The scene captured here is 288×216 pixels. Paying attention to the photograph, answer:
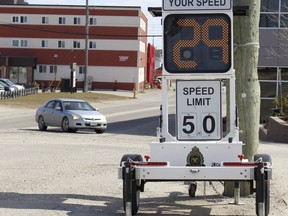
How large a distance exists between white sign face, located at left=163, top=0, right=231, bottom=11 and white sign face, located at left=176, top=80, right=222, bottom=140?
3.32ft

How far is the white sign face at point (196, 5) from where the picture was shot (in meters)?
10.2

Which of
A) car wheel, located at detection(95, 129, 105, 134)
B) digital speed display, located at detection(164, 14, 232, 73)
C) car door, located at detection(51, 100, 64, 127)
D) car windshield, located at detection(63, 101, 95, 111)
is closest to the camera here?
digital speed display, located at detection(164, 14, 232, 73)

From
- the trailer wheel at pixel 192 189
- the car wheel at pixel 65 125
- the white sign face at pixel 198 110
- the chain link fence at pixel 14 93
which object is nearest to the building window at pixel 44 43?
the chain link fence at pixel 14 93

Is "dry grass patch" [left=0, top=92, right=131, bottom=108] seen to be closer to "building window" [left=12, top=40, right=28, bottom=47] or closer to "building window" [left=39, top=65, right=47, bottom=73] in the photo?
"building window" [left=39, top=65, right=47, bottom=73]

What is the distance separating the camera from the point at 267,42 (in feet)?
122

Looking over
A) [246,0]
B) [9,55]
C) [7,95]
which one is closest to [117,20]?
[9,55]

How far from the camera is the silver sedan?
30.1 meters

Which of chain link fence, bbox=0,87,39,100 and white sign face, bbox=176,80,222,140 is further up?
chain link fence, bbox=0,87,39,100

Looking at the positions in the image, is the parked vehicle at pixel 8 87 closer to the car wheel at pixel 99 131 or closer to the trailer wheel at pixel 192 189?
the car wheel at pixel 99 131

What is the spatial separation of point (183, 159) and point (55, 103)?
2232 centimetres

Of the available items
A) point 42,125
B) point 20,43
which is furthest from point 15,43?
point 42,125

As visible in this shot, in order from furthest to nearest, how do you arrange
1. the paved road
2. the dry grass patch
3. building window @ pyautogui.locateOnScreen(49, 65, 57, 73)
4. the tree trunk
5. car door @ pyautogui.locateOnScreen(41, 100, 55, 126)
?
1. building window @ pyautogui.locateOnScreen(49, 65, 57, 73)
2. the dry grass patch
3. car door @ pyautogui.locateOnScreen(41, 100, 55, 126)
4. the tree trunk
5. the paved road

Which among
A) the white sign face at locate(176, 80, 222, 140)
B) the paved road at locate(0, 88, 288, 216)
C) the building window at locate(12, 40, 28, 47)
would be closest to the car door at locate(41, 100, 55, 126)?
the paved road at locate(0, 88, 288, 216)

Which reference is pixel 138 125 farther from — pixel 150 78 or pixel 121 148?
pixel 150 78
